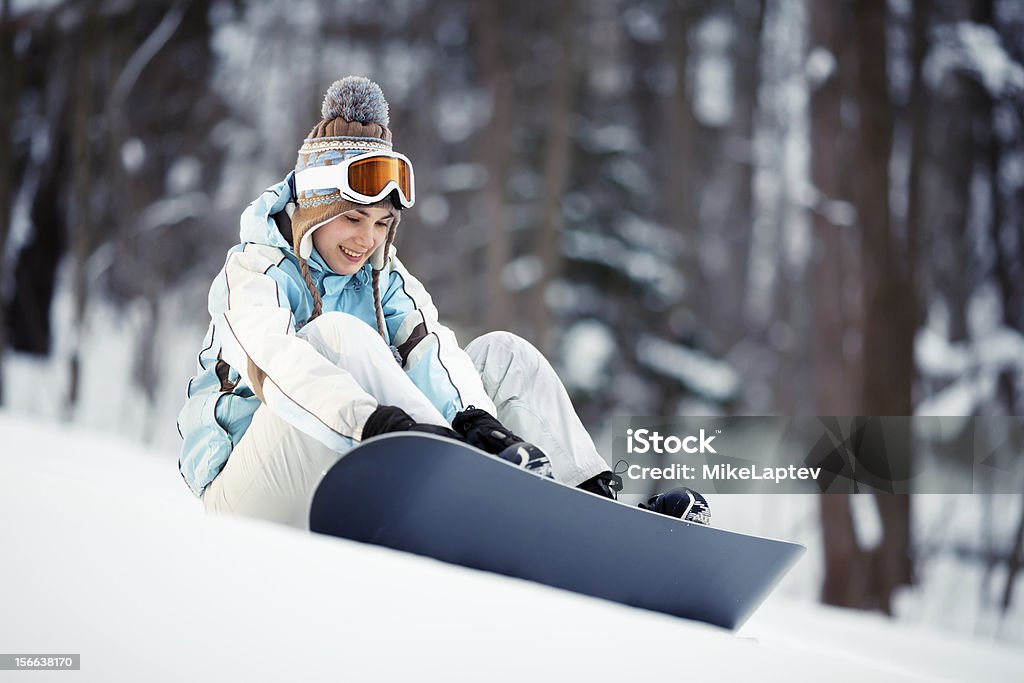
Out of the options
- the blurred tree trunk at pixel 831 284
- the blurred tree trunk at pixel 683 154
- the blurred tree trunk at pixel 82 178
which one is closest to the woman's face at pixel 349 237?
the blurred tree trunk at pixel 831 284

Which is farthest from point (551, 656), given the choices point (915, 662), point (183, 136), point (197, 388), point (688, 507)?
point (183, 136)

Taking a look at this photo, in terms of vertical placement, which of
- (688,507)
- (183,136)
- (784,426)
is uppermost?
(183,136)

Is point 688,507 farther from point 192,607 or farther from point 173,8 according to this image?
point 173,8

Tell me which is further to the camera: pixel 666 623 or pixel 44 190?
pixel 44 190

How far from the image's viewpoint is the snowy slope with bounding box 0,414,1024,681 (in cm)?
90

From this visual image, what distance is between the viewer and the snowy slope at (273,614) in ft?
2.95

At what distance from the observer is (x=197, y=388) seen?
1749mm

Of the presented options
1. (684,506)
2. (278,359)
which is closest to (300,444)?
(278,359)

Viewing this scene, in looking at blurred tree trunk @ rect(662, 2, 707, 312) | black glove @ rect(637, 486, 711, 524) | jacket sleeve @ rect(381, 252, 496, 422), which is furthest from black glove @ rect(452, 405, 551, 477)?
blurred tree trunk @ rect(662, 2, 707, 312)

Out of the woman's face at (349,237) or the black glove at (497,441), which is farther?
the woman's face at (349,237)

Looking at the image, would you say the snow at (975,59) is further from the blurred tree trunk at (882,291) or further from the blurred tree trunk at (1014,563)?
the blurred tree trunk at (1014,563)

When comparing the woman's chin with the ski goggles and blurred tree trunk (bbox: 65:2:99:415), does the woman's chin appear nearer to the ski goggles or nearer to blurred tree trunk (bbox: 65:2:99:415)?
the ski goggles

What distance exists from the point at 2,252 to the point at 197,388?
798cm

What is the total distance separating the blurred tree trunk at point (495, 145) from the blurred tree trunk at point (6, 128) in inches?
162
